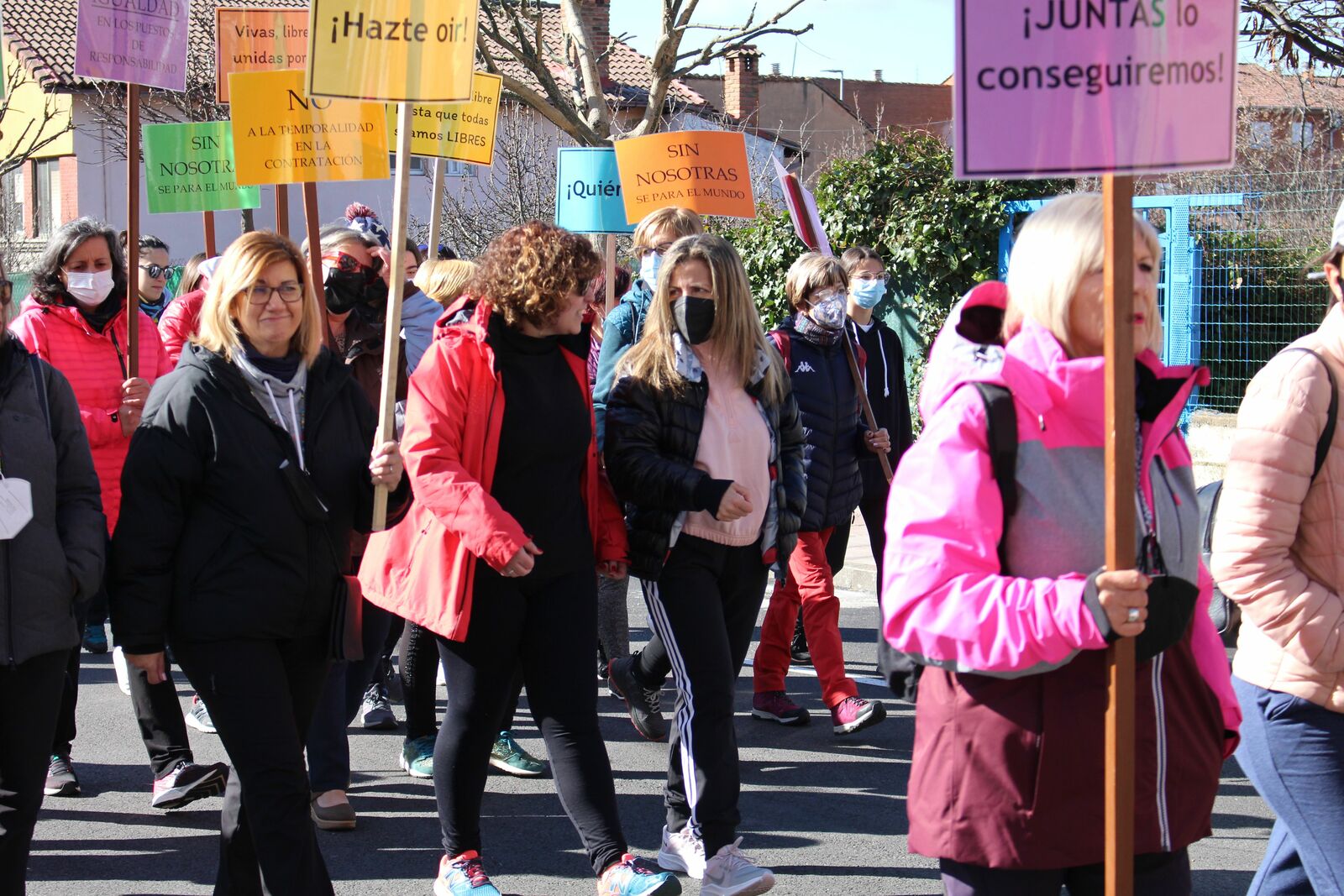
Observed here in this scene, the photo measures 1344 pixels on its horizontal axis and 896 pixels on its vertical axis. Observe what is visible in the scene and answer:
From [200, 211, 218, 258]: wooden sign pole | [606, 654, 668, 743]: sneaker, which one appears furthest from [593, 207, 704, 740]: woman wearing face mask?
[200, 211, 218, 258]: wooden sign pole

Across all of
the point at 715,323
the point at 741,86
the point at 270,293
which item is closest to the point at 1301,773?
the point at 715,323

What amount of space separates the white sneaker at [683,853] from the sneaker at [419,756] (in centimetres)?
127

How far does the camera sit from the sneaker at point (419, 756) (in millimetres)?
5621

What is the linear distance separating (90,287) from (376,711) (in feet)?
6.88

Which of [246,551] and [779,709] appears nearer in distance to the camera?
[246,551]

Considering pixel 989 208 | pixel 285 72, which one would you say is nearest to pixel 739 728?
pixel 285 72

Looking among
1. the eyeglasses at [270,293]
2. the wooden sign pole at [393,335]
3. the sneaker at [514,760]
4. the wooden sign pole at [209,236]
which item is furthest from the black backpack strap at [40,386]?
the wooden sign pole at [209,236]

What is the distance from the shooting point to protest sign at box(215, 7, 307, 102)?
7652mm

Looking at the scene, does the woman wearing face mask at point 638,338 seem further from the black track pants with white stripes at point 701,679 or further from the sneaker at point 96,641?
the sneaker at point 96,641

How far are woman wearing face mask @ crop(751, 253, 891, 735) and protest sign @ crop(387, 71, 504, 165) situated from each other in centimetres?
268

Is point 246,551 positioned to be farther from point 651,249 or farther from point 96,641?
point 96,641

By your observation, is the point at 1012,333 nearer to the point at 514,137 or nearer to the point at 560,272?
the point at 560,272

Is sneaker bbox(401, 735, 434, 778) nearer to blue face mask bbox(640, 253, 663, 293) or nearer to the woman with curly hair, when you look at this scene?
the woman with curly hair

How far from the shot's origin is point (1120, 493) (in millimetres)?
2410
